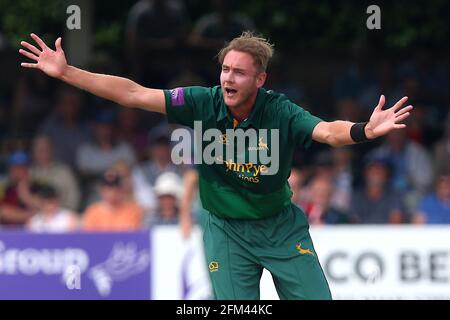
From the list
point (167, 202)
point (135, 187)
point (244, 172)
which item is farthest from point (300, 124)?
point (135, 187)

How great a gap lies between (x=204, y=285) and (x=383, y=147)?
3.62 m

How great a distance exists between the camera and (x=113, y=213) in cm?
1316

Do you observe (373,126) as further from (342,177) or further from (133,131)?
(133,131)

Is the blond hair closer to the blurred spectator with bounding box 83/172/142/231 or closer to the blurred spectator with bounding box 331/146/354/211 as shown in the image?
the blurred spectator with bounding box 83/172/142/231

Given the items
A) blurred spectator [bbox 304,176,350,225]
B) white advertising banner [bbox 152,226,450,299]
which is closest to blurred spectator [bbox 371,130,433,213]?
blurred spectator [bbox 304,176,350,225]

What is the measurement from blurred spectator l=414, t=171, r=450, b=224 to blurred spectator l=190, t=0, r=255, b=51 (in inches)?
142

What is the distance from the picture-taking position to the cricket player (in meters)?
7.57

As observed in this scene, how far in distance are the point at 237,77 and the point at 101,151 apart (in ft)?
24.3

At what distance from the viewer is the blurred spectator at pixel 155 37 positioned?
15.6m

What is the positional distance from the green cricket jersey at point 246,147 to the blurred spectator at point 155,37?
7.90m

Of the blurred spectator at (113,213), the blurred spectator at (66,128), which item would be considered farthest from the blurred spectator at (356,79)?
the blurred spectator at (113,213)

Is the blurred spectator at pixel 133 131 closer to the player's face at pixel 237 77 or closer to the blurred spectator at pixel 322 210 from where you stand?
the blurred spectator at pixel 322 210

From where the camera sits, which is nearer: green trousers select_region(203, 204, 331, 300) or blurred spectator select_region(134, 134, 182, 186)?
green trousers select_region(203, 204, 331, 300)

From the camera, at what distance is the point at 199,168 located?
7.81 m
